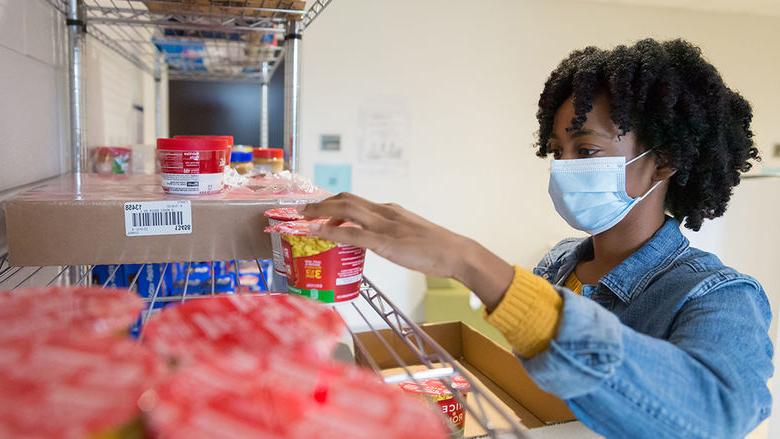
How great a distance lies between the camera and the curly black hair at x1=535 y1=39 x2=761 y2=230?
1.13 m

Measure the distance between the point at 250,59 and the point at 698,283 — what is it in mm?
1902

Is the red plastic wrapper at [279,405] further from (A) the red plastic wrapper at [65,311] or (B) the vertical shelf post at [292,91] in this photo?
(B) the vertical shelf post at [292,91]

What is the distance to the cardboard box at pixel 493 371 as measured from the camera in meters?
1.24

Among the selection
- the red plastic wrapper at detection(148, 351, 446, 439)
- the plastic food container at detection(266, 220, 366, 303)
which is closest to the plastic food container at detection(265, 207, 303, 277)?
the plastic food container at detection(266, 220, 366, 303)

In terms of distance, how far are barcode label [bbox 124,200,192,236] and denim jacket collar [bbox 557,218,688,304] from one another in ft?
2.64

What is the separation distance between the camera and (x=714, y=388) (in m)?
0.70

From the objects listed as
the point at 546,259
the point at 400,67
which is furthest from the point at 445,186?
the point at 546,259

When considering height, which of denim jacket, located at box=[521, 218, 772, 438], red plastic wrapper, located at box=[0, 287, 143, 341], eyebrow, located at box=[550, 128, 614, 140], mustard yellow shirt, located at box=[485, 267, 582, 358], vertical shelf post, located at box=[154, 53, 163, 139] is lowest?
denim jacket, located at box=[521, 218, 772, 438]

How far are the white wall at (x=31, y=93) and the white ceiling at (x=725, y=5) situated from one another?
381cm

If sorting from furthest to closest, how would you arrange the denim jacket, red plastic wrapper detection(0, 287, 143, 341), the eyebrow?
the eyebrow < the denim jacket < red plastic wrapper detection(0, 287, 143, 341)

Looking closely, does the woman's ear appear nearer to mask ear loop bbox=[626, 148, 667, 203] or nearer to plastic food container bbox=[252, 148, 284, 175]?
mask ear loop bbox=[626, 148, 667, 203]

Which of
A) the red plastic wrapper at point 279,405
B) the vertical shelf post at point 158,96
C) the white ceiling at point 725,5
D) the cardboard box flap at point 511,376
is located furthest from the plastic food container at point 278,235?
the white ceiling at point 725,5

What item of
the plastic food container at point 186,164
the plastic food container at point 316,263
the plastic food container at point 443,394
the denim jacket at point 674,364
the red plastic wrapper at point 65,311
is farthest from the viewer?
the plastic food container at point 443,394

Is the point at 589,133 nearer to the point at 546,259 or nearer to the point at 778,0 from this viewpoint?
the point at 546,259
